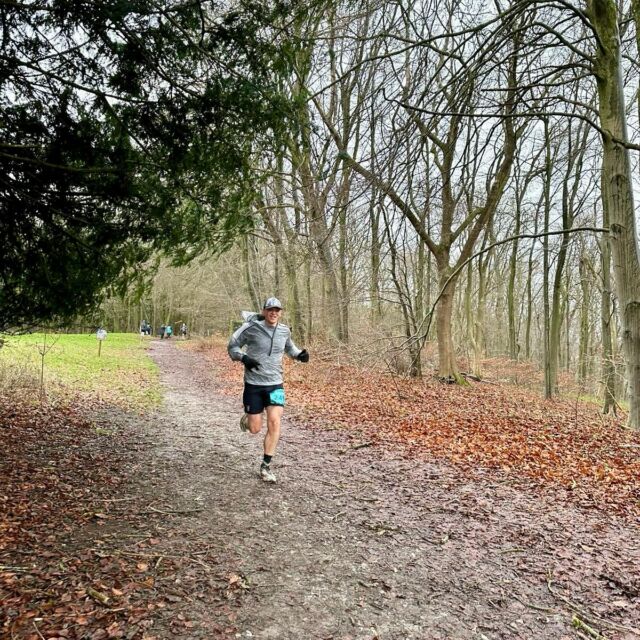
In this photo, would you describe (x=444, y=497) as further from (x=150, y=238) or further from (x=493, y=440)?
(x=150, y=238)

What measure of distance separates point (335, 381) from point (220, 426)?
551 cm

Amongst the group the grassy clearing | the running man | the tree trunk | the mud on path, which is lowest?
the mud on path

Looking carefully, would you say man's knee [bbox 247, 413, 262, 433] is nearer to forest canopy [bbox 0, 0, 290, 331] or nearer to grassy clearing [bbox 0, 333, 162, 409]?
forest canopy [bbox 0, 0, 290, 331]

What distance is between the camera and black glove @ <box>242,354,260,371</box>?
5.15 m

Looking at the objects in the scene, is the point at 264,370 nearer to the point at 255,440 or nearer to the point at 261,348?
the point at 261,348

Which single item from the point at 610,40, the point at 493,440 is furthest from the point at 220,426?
the point at 610,40

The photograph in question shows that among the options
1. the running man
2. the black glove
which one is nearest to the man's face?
the running man

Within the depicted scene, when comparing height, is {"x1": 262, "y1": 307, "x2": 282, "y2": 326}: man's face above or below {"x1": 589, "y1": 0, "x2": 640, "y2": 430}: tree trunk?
below

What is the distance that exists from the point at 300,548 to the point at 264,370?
79.5 inches

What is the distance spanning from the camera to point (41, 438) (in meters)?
6.53

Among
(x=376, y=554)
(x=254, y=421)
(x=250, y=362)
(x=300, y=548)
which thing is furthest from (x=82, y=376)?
(x=376, y=554)

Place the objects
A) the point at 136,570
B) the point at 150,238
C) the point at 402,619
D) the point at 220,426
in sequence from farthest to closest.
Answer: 1. the point at 220,426
2. the point at 150,238
3. the point at 136,570
4. the point at 402,619

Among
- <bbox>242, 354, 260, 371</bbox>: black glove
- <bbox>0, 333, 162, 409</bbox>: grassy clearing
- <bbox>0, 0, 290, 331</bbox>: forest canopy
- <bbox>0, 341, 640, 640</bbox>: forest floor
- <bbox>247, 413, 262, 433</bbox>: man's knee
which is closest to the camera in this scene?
<bbox>0, 341, 640, 640</bbox>: forest floor

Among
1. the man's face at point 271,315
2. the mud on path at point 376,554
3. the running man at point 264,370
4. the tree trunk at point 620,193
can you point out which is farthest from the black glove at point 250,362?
the tree trunk at point 620,193
